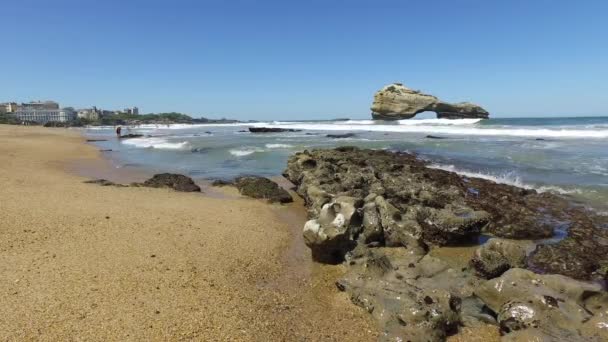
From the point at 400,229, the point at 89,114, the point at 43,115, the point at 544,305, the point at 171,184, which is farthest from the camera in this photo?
the point at 89,114

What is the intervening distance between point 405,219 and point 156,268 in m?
4.68

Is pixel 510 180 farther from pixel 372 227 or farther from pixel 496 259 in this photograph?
pixel 496 259

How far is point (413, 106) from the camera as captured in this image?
82.4 meters

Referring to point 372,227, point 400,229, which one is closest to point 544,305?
point 400,229

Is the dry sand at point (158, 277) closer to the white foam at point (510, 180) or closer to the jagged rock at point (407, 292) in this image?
the jagged rock at point (407, 292)

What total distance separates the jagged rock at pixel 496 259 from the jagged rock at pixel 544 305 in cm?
90

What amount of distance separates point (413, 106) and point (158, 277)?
8281cm

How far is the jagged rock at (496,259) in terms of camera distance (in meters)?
5.80

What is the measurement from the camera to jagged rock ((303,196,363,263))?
646cm

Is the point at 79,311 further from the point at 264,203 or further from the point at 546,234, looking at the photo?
the point at 546,234

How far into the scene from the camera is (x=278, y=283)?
18.7ft

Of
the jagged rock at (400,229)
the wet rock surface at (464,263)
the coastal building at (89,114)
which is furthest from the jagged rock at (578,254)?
the coastal building at (89,114)

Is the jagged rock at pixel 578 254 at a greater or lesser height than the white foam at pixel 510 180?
lesser

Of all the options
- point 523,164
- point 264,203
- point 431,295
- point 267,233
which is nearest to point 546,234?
point 431,295
